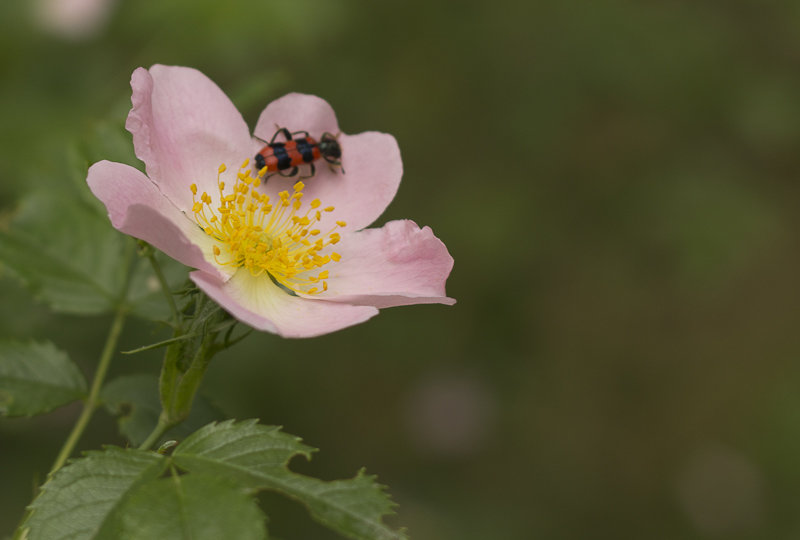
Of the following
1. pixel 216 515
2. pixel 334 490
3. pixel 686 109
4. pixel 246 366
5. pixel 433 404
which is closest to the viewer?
pixel 216 515

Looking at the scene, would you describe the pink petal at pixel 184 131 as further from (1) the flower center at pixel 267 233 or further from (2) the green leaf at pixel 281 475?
(2) the green leaf at pixel 281 475

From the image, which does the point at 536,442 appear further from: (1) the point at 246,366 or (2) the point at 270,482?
(2) the point at 270,482

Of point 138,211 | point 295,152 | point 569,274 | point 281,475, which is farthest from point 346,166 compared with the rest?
point 569,274

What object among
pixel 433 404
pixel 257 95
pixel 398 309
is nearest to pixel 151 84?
pixel 257 95

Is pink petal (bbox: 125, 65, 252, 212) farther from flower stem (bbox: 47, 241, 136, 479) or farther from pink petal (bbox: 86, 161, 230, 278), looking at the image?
flower stem (bbox: 47, 241, 136, 479)

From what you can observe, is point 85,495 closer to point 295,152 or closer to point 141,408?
point 141,408

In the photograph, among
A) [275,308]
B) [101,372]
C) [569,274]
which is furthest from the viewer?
[569,274]

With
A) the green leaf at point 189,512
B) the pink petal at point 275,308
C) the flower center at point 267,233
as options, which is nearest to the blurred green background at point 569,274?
the flower center at point 267,233

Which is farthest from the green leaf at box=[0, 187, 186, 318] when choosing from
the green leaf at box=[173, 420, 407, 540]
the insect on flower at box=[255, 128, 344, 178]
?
the green leaf at box=[173, 420, 407, 540]
